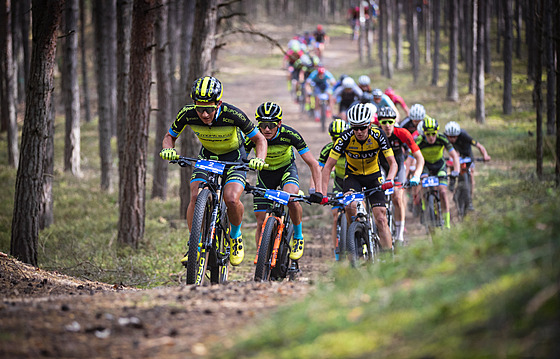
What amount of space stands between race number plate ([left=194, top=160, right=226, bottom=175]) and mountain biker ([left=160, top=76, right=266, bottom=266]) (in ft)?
1.06

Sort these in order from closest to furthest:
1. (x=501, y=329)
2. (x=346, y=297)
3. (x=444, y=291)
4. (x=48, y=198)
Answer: (x=501, y=329) < (x=444, y=291) < (x=346, y=297) < (x=48, y=198)

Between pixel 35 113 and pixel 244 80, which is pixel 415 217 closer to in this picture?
pixel 35 113

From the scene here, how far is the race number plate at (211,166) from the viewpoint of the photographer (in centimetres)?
746

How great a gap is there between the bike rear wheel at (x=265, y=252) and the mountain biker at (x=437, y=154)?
5299mm

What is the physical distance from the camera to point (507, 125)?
27953 millimetres

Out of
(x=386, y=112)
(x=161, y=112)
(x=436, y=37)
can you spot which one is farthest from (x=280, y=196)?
(x=436, y=37)

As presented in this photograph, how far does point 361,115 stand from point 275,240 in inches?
87.2

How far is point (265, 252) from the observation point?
7.82m

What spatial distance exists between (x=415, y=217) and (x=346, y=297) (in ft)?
36.5

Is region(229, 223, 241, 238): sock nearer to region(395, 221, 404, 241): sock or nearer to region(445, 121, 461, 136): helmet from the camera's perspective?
region(395, 221, 404, 241): sock

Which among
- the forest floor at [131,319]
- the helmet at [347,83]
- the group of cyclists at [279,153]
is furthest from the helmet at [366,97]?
the forest floor at [131,319]

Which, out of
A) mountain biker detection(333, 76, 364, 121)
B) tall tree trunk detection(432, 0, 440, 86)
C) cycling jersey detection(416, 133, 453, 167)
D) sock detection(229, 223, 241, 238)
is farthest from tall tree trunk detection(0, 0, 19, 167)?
tall tree trunk detection(432, 0, 440, 86)

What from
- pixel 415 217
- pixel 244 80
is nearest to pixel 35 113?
pixel 415 217

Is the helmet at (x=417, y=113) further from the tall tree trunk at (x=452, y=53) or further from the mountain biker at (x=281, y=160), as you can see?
the tall tree trunk at (x=452, y=53)
